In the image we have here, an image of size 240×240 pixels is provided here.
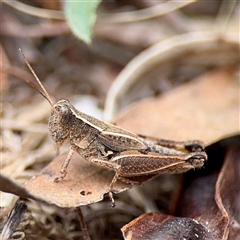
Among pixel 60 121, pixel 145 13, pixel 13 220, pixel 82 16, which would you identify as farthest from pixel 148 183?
pixel 145 13

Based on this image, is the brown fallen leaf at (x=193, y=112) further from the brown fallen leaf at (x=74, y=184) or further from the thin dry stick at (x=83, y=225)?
the thin dry stick at (x=83, y=225)

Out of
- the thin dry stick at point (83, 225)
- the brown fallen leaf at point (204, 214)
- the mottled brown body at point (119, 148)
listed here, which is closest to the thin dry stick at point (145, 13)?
the mottled brown body at point (119, 148)

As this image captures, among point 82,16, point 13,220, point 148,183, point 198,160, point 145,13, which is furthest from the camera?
point 145,13

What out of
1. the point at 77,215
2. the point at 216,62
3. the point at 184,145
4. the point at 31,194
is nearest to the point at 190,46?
the point at 216,62

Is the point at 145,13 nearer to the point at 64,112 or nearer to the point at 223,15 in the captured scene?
the point at 223,15

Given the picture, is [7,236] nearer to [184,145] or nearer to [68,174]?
[68,174]

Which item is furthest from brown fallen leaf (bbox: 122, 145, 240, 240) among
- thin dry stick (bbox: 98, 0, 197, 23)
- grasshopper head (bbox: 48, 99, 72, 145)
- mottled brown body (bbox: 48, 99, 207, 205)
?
thin dry stick (bbox: 98, 0, 197, 23)
